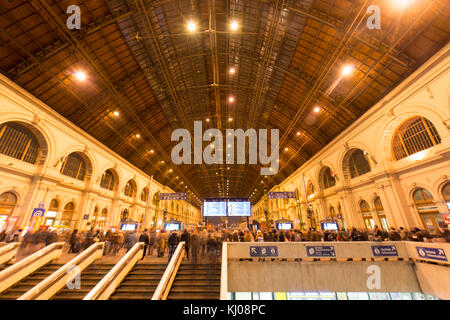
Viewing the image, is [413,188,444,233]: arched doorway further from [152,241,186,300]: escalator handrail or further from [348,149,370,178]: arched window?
[152,241,186,300]: escalator handrail

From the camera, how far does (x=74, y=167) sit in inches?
766

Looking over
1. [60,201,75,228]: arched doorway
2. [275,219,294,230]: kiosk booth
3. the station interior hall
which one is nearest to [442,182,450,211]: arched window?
the station interior hall

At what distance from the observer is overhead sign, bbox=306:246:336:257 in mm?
11078

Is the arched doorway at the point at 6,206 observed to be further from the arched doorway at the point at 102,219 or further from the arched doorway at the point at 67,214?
the arched doorway at the point at 102,219

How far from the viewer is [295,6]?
1362 centimetres

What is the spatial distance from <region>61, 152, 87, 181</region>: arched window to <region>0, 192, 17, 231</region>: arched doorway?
425 centimetres

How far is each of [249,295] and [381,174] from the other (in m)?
13.1

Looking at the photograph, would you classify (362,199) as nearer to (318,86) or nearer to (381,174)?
(381,174)

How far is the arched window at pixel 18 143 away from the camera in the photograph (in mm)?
13587

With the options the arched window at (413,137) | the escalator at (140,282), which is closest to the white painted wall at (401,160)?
the arched window at (413,137)

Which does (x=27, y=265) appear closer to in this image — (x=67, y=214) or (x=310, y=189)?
(x=67, y=214)

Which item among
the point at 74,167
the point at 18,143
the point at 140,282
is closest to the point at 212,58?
the point at 18,143

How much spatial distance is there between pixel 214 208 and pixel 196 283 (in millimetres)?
19860

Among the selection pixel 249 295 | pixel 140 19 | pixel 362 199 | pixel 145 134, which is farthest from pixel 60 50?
pixel 362 199
